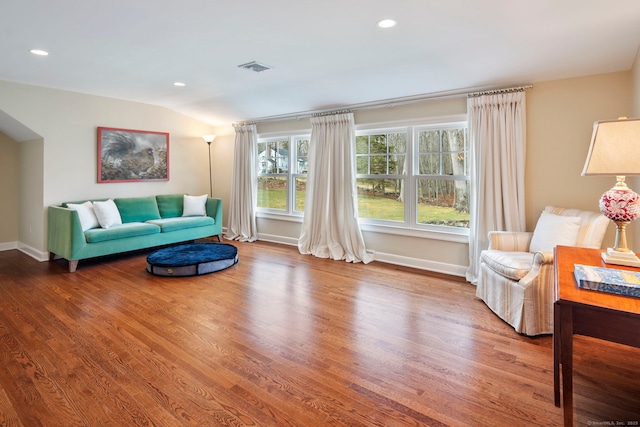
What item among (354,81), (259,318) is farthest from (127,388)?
(354,81)

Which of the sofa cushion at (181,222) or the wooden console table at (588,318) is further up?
the sofa cushion at (181,222)

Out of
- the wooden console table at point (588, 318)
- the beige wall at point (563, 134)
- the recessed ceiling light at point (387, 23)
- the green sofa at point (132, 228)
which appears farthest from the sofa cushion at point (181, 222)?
the wooden console table at point (588, 318)

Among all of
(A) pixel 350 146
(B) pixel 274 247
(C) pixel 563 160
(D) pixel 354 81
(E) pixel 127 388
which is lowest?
(E) pixel 127 388

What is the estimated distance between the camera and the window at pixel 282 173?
5824mm

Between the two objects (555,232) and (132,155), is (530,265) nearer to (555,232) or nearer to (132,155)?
(555,232)

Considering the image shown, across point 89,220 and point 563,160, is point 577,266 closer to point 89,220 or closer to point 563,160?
point 563,160

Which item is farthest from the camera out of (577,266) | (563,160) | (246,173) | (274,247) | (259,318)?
(246,173)

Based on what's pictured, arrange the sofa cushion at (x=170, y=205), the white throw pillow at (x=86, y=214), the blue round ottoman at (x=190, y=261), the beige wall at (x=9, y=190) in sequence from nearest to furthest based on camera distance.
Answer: the blue round ottoman at (x=190, y=261), the white throw pillow at (x=86, y=214), the beige wall at (x=9, y=190), the sofa cushion at (x=170, y=205)

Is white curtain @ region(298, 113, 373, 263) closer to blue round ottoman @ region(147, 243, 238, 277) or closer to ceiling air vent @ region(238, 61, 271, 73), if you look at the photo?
blue round ottoman @ region(147, 243, 238, 277)

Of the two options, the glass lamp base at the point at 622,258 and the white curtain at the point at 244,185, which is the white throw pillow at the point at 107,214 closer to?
the white curtain at the point at 244,185

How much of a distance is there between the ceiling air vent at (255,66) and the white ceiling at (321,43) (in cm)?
8

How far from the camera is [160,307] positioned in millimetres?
3123

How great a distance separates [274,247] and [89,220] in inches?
105

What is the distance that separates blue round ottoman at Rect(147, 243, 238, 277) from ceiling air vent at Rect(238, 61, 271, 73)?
2305mm
